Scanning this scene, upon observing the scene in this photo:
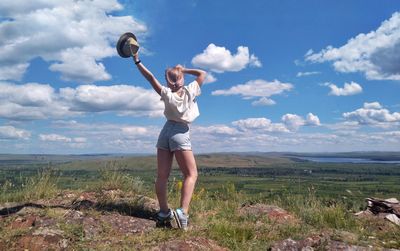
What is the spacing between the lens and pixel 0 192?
8.08 metres

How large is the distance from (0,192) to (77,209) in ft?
8.85

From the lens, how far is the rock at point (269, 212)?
22.0 ft

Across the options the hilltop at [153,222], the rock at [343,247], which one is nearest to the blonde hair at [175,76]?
the hilltop at [153,222]

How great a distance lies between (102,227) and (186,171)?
4.56 feet

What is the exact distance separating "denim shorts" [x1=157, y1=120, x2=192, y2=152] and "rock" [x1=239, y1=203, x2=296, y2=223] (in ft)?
6.89

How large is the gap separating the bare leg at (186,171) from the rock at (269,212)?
168cm

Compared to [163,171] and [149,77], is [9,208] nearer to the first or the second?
[163,171]

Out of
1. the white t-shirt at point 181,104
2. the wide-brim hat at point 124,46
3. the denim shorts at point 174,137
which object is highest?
the wide-brim hat at point 124,46

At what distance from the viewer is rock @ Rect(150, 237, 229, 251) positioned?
4.39 meters

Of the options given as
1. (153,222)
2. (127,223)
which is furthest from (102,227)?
(153,222)

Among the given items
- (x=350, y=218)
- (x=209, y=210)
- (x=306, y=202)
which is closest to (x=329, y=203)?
(x=306, y=202)

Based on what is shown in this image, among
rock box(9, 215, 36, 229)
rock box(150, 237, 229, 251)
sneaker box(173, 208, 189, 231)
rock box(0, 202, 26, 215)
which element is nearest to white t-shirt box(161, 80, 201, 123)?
sneaker box(173, 208, 189, 231)

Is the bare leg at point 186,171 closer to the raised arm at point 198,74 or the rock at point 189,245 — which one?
the rock at point 189,245

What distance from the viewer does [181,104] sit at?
5.42m
